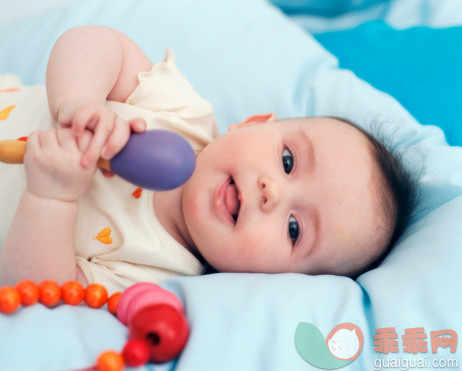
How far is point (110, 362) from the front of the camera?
0.61m

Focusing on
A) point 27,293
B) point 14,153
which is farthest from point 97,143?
point 27,293

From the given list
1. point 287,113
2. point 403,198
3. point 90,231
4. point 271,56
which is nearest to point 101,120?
point 90,231

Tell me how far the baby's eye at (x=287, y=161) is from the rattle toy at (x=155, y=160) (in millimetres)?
293

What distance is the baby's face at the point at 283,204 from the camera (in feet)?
2.96

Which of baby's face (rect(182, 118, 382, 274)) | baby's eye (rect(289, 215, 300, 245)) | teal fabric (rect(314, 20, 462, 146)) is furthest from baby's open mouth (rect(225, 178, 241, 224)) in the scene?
teal fabric (rect(314, 20, 462, 146))

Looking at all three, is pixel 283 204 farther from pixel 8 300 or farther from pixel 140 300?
pixel 8 300

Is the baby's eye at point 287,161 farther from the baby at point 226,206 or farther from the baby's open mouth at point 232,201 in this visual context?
the baby's open mouth at point 232,201

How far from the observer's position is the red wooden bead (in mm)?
607

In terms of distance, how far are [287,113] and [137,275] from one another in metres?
0.63

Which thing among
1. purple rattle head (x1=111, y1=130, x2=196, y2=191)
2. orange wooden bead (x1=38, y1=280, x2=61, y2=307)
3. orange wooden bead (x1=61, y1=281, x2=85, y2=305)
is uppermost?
purple rattle head (x1=111, y1=130, x2=196, y2=191)

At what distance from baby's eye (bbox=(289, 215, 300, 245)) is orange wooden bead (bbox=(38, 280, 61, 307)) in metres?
0.42

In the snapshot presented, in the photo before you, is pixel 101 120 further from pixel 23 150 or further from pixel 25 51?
pixel 25 51

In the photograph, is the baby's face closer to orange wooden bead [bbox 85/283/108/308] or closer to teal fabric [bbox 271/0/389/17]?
orange wooden bead [bbox 85/283/108/308]

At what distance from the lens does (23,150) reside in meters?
0.74
